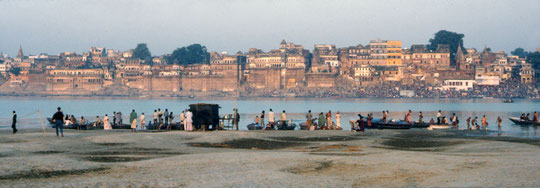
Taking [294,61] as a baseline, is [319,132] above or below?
below

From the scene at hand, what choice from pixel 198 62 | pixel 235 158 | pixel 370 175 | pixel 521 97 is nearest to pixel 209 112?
pixel 235 158

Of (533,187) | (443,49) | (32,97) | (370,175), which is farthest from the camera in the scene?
(32,97)

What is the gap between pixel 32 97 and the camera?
188250 mm

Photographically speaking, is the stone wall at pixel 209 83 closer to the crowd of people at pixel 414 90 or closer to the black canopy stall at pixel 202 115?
the crowd of people at pixel 414 90

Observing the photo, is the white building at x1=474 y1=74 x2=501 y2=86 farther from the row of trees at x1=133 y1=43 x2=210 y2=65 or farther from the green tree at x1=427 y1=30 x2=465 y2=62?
the row of trees at x1=133 y1=43 x2=210 y2=65

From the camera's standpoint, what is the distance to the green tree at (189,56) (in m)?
190

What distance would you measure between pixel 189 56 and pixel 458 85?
268ft

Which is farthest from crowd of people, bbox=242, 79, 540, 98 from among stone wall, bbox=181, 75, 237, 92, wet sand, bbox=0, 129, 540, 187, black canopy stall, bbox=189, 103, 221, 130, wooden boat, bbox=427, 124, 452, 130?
wet sand, bbox=0, 129, 540, 187

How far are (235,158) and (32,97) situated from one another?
18238cm

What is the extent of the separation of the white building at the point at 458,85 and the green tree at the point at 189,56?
7522 centimetres

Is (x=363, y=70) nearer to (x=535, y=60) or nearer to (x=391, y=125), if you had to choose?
(x=535, y=60)

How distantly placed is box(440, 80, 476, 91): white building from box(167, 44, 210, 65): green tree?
7522 centimetres

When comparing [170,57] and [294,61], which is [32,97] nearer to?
[170,57]

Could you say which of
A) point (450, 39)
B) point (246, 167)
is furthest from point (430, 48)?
point (246, 167)
